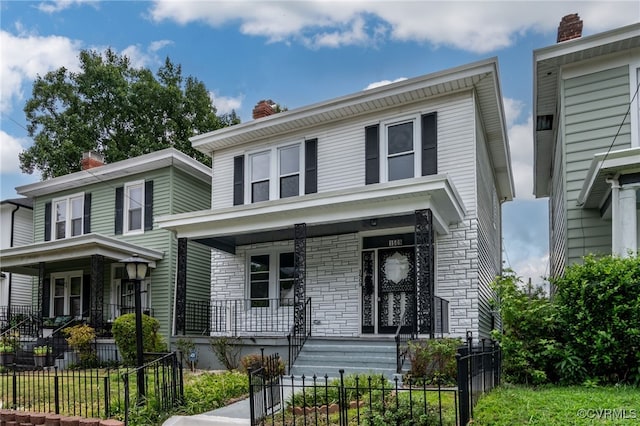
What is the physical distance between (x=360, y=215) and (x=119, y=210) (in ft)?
35.3

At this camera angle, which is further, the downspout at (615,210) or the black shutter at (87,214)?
the black shutter at (87,214)

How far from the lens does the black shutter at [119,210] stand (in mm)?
18203

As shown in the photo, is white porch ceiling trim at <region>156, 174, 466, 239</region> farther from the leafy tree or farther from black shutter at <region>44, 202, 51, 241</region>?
the leafy tree

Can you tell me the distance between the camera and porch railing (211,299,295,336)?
13617 millimetres

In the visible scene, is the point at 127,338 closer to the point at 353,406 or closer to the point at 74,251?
the point at 74,251

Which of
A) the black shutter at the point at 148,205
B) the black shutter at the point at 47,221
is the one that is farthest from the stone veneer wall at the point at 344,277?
the black shutter at the point at 47,221

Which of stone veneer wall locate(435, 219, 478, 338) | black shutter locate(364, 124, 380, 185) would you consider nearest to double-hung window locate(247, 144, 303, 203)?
black shutter locate(364, 124, 380, 185)

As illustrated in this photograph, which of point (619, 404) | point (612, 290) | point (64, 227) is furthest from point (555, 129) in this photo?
point (64, 227)

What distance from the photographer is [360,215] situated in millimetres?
10867

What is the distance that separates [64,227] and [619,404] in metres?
19.0

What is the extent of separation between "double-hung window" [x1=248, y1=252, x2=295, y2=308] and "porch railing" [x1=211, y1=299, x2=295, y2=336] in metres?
0.05

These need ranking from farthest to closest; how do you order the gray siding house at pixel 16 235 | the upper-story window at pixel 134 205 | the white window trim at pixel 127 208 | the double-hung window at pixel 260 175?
the gray siding house at pixel 16 235
the upper-story window at pixel 134 205
the white window trim at pixel 127 208
the double-hung window at pixel 260 175

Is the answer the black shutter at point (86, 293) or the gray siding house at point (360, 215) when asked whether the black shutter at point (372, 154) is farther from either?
the black shutter at point (86, 293)

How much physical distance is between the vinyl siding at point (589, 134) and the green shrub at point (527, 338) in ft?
8.25
